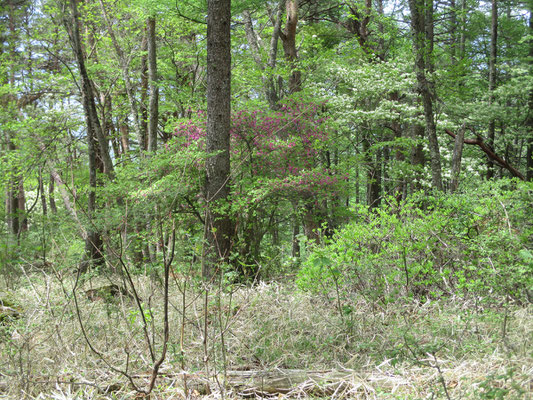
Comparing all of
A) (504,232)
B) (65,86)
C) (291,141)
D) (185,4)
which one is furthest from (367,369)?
(65,86)

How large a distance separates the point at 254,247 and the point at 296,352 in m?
3.71

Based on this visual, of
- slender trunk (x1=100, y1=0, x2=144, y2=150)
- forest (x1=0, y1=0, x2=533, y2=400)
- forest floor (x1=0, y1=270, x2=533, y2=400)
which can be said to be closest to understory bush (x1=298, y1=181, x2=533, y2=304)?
forest (x1=0, y1=0, x2=533, y2=400)

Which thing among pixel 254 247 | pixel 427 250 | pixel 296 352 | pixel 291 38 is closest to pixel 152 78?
pixel 291 38

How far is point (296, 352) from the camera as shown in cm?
345

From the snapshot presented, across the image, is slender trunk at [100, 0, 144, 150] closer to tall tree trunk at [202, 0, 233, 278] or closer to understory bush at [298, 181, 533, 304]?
tall tree trunk at [202, 0, 233, 278]

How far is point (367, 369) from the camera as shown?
10.0 feet

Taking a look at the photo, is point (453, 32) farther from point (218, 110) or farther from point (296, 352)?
point (296, 352)

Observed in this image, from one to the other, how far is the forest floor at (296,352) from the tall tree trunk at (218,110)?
2043 mm

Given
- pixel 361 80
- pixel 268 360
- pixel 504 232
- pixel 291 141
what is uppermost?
pixel 361 80

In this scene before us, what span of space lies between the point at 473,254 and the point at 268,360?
8.17ft

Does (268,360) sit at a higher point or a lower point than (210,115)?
lower

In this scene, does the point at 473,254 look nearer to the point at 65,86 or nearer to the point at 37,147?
the point at 37,147

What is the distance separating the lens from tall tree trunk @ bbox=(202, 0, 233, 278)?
6328 millimetres

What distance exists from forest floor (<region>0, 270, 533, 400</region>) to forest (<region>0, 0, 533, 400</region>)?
21 millimetres
